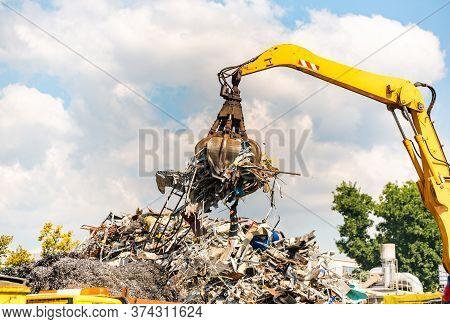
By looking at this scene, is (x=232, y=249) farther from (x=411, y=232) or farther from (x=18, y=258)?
(x=411, y=232)

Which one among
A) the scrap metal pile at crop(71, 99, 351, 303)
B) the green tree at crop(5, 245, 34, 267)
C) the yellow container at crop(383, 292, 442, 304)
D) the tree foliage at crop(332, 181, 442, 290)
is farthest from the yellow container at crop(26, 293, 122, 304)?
the tree foliage at crop(332, 181, 442, 290)

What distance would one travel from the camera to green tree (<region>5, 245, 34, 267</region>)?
24.8m

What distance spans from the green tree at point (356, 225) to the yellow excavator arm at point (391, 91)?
91.5ft

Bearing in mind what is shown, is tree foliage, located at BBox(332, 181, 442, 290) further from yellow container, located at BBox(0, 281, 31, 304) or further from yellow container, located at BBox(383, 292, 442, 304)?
yellow container, located at BBox(0, 281, 31, 304)

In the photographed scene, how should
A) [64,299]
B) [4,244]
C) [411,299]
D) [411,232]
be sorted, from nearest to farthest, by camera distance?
1. [64,299]
2. [411,299]
3. [4,244]
4. [411,232]

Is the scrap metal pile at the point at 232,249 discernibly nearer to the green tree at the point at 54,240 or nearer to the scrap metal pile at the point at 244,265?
the scrap metal pile at the point at 244,265

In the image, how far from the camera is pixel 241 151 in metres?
11.1

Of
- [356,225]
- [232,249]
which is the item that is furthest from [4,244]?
[356,225]

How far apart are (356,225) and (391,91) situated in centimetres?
2836

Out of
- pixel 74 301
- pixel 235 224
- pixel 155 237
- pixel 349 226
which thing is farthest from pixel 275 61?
pixel 349 226

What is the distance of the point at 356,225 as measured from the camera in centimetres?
3962

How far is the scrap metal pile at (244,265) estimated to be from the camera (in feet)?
36.0

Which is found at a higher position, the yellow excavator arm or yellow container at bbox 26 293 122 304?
the yellow excavator arm
